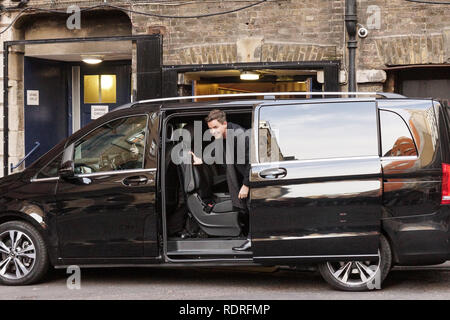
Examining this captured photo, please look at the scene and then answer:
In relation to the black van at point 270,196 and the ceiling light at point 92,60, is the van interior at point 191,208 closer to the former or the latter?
the black van at point 270,196

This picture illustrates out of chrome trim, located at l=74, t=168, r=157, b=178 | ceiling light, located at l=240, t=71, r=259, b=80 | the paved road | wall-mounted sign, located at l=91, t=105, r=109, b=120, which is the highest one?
ceiling light, located at l=240, t=71, r=259, b=80

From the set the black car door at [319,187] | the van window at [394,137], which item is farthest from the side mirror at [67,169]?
the van window at [394,137]

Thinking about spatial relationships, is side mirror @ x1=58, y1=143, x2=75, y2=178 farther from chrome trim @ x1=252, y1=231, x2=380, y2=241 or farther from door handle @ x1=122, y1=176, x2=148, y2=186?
chrome trim @ x1=252, y1=231, x2=380, y2=241

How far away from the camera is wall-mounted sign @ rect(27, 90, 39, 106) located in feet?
47.4

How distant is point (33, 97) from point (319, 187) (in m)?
8.68

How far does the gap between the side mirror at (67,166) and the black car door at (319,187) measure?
6.01 feet

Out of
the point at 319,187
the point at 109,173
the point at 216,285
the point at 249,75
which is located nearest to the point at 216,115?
A: the point at 109,173

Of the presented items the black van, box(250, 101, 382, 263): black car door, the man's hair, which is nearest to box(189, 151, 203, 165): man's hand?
the black van

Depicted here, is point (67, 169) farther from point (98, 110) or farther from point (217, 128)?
point (98, 110)

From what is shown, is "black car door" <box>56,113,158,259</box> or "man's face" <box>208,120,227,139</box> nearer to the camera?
"black car door" <box>56,113,158,259</box>

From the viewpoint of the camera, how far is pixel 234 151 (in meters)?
7.88

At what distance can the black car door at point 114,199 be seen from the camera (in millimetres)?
7605

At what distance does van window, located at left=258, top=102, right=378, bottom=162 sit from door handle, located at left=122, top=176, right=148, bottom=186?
3.83 ft

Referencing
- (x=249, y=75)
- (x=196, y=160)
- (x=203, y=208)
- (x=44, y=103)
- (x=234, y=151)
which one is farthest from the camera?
(x=44, y=103)
